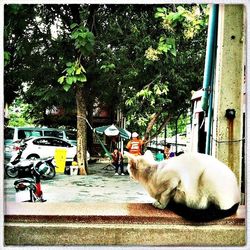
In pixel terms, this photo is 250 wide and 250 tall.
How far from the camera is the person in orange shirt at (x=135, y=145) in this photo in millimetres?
4087

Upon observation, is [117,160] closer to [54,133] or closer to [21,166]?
[54,133]

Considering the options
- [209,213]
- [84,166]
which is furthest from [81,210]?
[84,166]

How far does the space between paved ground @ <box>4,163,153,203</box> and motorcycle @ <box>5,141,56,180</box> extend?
74 mm

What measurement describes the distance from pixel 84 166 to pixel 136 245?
1570 mm

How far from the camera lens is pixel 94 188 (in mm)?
4340

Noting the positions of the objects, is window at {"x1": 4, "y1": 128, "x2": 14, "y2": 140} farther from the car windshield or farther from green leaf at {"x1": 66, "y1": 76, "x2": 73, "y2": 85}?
the car windshield

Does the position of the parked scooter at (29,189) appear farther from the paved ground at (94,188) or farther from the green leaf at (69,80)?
the green leaf at (69,80)

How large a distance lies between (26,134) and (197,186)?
191 cm

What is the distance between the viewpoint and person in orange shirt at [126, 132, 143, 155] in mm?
4087

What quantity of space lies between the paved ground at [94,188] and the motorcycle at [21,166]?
0.24 ft

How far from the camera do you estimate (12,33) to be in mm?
3986

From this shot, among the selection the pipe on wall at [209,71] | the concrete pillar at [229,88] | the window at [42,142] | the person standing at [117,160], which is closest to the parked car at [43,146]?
the window at [42,142]

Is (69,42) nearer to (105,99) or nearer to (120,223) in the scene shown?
(105,99)

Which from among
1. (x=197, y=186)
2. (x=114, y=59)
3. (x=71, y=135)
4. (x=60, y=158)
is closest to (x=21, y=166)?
(x=60, y=158)
